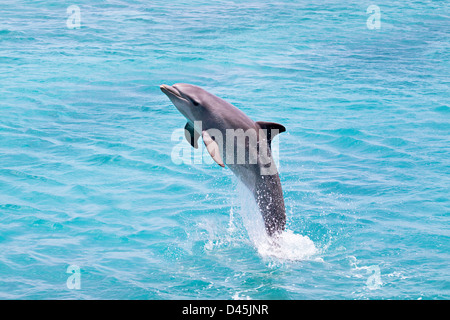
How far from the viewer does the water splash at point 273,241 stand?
9391mm

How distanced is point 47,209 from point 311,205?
4563 millimetres

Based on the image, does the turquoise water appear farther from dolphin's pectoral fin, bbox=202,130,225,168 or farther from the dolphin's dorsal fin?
dolphin's pectoral fin, bbox=202,130,225,168

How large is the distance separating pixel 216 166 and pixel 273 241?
4.11m

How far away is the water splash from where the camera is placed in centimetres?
939

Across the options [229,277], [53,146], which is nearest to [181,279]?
[229,277]

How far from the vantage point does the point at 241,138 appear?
8.95m

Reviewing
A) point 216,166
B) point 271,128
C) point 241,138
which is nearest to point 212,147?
→ point 241,138

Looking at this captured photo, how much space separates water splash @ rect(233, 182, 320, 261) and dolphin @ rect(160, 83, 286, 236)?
0.79 ft

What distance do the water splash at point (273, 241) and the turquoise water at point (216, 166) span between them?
0.11ft

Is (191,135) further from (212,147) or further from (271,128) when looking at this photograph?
(271,128)

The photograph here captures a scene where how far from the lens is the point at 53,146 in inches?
533

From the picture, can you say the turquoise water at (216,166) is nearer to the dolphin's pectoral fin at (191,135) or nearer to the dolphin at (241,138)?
the dolphin at (241,138)

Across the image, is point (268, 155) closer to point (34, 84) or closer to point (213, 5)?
point (34, 84)

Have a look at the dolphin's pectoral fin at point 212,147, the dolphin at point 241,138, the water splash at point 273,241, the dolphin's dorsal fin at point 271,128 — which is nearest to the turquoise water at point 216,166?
the water splash at point 273,241
